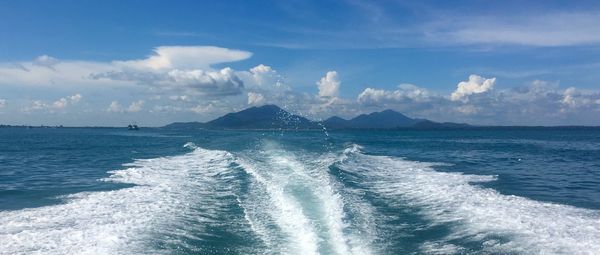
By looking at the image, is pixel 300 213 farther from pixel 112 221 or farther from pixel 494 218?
pixel 494 218

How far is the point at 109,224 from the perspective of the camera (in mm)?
15672

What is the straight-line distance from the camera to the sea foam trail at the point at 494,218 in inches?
528

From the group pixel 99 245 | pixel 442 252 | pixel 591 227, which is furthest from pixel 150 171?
pixel 591 227

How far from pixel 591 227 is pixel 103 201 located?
18.0m

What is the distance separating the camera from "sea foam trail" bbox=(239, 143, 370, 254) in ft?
44.8

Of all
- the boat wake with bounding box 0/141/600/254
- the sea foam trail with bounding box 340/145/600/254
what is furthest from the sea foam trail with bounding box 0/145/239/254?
the sea foam trail with bounding box 340/145/600/254

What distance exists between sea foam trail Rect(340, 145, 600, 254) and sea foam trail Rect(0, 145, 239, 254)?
8298mm

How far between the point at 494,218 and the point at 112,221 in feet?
43.2

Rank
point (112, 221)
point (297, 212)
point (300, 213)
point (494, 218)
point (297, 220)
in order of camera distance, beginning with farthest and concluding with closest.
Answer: point (297, 212)
point (300, 213)
point (494, 218)
point (297, 220)
point (112, 221)

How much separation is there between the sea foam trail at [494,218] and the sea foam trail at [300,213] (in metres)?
2.68

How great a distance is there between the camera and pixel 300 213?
57.7ft

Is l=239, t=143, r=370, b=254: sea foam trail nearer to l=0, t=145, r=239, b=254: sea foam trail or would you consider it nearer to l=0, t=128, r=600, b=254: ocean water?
l=0, t=128, r=600, b=254: ocean water

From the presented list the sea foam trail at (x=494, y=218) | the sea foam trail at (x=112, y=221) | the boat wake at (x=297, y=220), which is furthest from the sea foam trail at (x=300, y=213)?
the sea foam trail at (x=494, y=218)

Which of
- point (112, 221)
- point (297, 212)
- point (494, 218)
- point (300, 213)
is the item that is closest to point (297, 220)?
point (300, 213)
